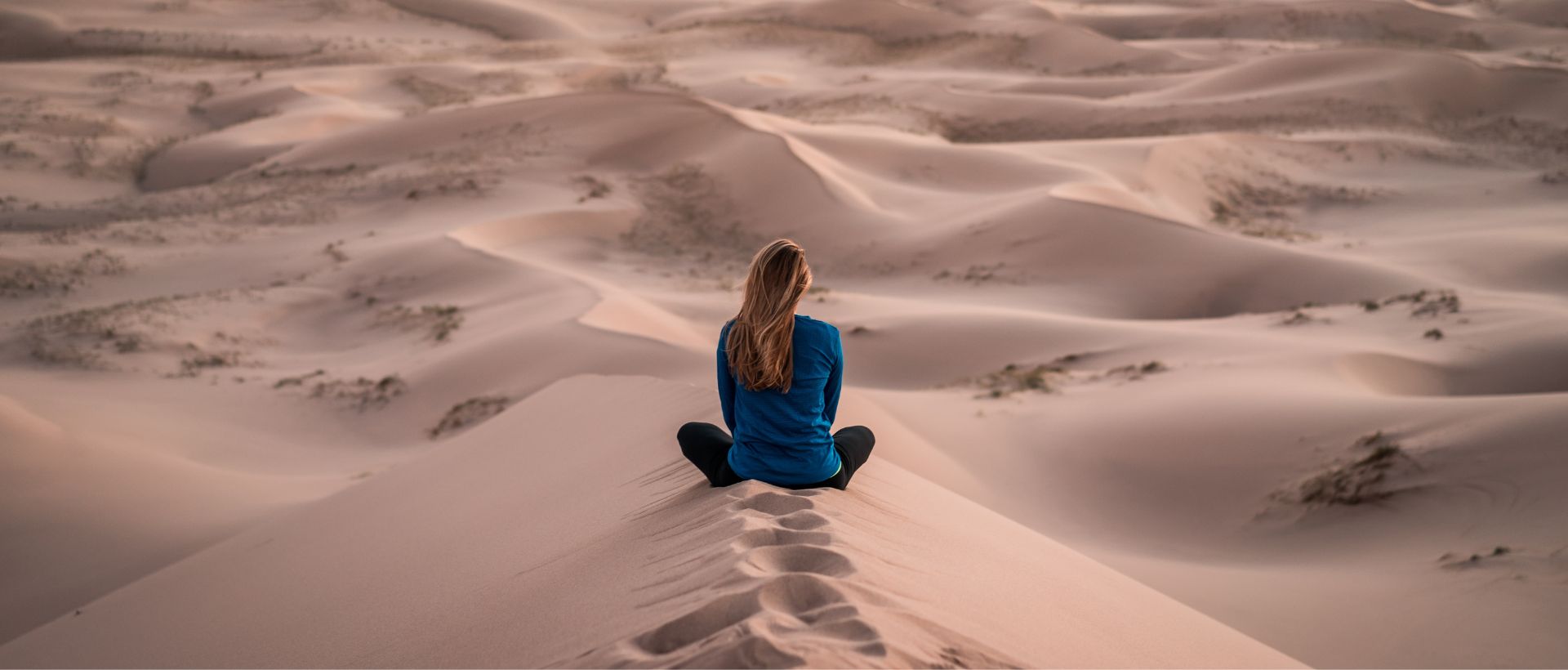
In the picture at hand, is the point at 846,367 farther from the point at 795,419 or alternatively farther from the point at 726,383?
the point at 795,419

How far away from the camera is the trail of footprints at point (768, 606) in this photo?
6.84ft

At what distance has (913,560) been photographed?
2.94 meters

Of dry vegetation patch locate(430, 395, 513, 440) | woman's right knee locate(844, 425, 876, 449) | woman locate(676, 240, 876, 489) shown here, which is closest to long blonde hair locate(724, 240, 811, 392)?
woman locate(676, 240, 876, 489)

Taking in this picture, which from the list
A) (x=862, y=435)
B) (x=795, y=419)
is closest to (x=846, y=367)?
(x=862, y=435)

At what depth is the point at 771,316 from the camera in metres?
3.06

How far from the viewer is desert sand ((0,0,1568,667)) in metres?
3.28

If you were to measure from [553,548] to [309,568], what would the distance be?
152 cm

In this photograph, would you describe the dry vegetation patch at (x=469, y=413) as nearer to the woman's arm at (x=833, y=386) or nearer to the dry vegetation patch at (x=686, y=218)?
the woman's arm at (x=833, y=386)

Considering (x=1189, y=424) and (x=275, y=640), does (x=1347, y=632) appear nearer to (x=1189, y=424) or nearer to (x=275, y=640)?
(x=1189, y=424)

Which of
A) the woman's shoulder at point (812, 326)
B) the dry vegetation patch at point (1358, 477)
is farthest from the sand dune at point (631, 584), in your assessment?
the dry vegetation patch at point (1358, 477)

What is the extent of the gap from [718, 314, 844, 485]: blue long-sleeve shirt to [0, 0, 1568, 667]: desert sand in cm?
12

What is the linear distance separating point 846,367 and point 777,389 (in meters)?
5.73

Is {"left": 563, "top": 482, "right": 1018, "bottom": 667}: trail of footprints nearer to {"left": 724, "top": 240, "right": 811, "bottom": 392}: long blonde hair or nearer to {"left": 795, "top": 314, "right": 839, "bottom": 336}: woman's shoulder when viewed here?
{"left": 724, "top": 240, "right": 811, "bottom": 392}: long blonde hair

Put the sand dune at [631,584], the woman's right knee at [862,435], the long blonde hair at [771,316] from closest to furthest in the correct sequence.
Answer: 1. the sand dune at [631,584]
2. the long blonde hair at [771,316]
3. the woman's right knee at [862,435]
